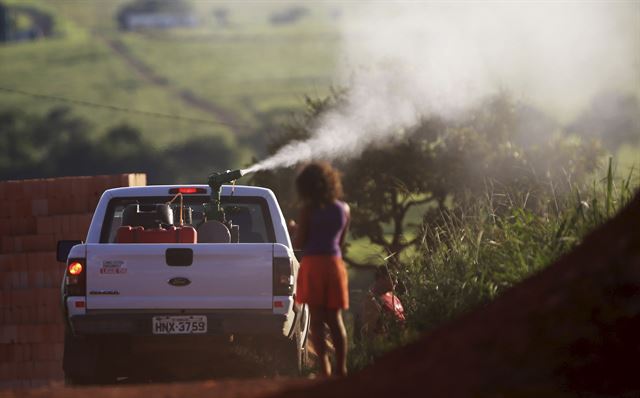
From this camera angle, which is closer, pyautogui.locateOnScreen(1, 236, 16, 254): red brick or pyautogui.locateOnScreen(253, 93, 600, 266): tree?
pyautogui.locateOnScreen(1, 236, 16, 254): red brick

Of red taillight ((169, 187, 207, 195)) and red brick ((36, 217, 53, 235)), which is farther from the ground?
red taillight ((169, 187, 207, 195))

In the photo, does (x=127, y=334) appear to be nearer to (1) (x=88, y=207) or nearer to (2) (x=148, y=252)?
(2) (x=148, y=252)

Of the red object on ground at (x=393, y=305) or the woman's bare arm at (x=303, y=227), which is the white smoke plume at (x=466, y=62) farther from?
the woman's bare arm at (x=303, y=227)

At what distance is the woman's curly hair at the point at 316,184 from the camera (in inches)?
419

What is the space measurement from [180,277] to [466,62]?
36.0 m

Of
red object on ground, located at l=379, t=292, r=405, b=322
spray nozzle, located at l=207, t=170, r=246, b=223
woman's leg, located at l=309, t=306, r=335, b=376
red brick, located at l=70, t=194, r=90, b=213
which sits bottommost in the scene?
red object on ground, located at l=379, t=292, r=405, b=322

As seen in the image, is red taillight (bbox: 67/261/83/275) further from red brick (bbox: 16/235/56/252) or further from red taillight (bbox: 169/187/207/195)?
red brick (bbox: 16/235/56/252)

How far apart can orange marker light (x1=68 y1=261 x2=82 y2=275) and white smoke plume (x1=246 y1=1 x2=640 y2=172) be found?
15.6 metres

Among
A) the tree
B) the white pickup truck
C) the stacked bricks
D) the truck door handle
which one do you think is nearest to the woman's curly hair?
the white pickup truck

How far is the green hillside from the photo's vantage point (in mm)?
132875

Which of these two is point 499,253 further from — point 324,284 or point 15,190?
point 15,190

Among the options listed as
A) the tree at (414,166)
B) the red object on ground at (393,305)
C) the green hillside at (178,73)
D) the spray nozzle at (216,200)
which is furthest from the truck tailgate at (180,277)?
the green hillside at (178,73)

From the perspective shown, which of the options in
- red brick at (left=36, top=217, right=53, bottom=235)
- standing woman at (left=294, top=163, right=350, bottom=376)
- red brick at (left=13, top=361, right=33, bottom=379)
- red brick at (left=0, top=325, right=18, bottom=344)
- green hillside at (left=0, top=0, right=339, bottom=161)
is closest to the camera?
standing woman at (left=294, top=163, right=350, bottom=376)

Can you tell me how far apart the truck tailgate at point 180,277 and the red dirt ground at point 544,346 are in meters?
2.65
